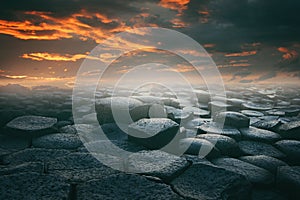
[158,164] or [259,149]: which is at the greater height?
[158,164]

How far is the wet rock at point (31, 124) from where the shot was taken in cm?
273

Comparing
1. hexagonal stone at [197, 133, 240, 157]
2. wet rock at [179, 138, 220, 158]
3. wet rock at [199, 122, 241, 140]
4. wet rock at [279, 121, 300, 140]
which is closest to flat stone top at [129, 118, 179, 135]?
wet rock at [179, 138, 220, 158]

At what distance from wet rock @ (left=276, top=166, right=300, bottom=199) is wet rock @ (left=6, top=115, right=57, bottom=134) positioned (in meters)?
2.46

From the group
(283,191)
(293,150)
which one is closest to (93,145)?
(283,191)

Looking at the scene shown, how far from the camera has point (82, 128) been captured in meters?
3.12

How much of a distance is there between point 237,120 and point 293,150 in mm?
911

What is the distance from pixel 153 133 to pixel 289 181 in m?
1.26

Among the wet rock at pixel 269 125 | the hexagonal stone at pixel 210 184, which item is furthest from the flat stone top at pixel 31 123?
the wet rock at pixel 269 125

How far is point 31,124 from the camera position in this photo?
288 centimetres

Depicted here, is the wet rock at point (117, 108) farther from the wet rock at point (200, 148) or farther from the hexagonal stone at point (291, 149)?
the hexagonal stone at point (291, 149)

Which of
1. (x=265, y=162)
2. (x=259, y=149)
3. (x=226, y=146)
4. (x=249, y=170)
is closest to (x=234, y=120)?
(x=259, y=149)

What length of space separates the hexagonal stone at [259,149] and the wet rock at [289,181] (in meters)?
0.56

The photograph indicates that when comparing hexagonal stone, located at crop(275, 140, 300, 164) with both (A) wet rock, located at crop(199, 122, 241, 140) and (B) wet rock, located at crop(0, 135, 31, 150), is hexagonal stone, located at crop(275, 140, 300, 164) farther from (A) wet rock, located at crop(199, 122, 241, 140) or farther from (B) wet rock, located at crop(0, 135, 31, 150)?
(B) wet rock, located at crop(0, 135, 31, 150)

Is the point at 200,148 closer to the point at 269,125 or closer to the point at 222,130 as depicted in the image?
the point at 222,130
